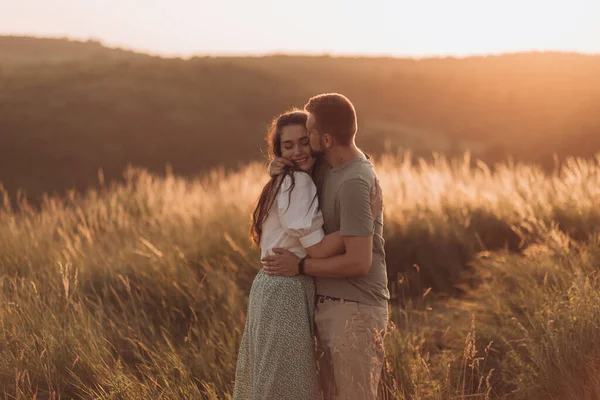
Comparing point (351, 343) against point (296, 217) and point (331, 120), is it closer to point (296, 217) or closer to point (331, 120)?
point (296, 217)

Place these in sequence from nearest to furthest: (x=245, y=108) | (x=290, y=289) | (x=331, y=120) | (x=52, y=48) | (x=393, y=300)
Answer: (x=331, y=120) < (x=290, y=289) < (x=393, y=300) < (x=245, y=108) < (x=52, y=48)

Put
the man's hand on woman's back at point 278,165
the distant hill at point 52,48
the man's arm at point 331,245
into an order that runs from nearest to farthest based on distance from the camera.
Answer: the man's arm at point 331,245
the man's hand on woman's back at point 278,165
the distant hill at point 52,48

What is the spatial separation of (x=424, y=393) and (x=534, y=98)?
38293mm

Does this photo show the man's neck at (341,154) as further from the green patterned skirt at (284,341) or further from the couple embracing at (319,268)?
the green patterned skirt at (284,341)

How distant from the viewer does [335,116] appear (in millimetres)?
3338

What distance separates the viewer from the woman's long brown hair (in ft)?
11.3

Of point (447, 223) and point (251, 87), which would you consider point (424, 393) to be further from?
point (251, 87)

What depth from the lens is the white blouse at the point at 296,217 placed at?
3.35 metres

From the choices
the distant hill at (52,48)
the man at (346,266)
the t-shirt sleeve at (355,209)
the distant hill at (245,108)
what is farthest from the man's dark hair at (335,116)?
the distant hill at (52,48)

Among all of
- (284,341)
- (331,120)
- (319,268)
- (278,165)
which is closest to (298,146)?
(278,165)

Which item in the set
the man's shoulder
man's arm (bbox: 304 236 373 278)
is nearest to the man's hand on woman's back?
the man's shoulder

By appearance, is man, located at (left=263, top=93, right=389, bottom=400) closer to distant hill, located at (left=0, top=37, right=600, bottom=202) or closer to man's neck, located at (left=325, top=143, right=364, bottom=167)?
man's neck, located at (left=325, top=143, right=364, bottom=167)

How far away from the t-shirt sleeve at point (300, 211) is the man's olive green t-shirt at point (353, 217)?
0.26ft

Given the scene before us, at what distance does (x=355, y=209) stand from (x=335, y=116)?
452mm
